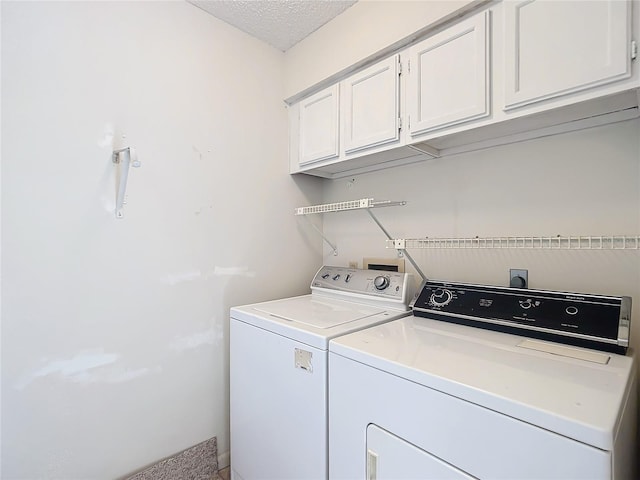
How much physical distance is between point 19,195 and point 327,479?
62.8 inches

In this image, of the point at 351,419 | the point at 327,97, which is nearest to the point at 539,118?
the point at 327,97

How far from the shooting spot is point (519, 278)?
1.46 metres

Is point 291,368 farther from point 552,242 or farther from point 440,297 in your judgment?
point 552,242

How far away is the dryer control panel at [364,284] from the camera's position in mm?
1619

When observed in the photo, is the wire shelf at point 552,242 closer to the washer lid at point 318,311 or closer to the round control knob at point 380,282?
the round control knob at point 380,282

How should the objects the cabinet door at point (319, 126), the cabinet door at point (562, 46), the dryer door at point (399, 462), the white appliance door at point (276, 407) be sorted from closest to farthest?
the dryer door at point (399, 462) < the cabinet door at point (562, 46) < the white appliance door at point (276, 407) < the cabinet door at point (319, 126)

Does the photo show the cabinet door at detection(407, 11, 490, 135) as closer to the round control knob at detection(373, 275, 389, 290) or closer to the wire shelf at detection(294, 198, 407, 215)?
the wire shelf at detection(294, 198, 407, 215)

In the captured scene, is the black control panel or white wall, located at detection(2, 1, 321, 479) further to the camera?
white wall, located at detection(2, 1, 321, 479)

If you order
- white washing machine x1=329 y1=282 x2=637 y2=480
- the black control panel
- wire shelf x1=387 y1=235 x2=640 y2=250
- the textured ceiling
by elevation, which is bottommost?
white washing machine x1=329 y1=282 x2=637 y2=480

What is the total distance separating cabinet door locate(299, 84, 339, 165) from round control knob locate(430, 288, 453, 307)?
0.94 metres

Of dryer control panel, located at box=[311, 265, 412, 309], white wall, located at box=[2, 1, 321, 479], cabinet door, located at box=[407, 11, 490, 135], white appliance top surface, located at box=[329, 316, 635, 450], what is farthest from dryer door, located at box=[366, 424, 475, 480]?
cabinet door, located at box=[407, 11, 490, 135]

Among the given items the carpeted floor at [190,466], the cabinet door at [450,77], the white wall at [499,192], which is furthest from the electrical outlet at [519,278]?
the carpeted floor at [190,466]

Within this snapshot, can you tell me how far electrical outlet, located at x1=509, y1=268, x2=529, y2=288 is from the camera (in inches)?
57.0

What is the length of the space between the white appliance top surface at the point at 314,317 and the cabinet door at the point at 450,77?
0.91m
